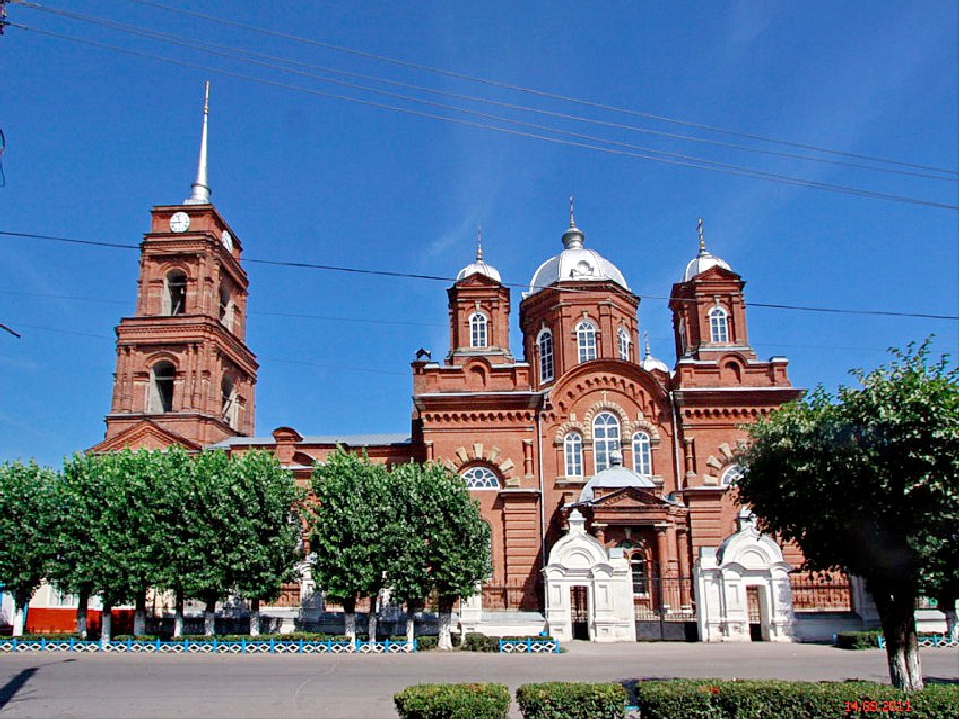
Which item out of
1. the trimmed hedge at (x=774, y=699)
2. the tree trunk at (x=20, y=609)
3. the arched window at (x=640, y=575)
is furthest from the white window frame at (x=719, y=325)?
the tree trunk at (x=20, y=609)

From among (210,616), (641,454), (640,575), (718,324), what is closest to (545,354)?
(641,454)

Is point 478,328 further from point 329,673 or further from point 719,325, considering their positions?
point 329,673

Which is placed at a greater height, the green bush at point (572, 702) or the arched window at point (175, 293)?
the arched window at point (175, 293)

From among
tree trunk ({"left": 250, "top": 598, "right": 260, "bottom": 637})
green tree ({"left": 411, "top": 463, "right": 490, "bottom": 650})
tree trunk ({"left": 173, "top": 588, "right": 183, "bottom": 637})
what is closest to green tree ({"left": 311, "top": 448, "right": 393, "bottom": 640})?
green tree ({"left": 411, "top": 463, "right": 490, "bottom": 650})

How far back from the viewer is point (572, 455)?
35500 millimetres

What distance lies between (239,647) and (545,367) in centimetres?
2050

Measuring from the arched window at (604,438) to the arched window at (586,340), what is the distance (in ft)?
14.3

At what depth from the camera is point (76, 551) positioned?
27984 mm

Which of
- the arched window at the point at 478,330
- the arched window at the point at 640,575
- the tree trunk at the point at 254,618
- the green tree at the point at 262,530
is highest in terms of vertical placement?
→ the arched window at the point at 478,330

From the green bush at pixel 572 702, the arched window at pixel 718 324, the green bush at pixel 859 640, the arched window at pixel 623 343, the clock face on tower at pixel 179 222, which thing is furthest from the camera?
the clock face on tower at pixel 179 222

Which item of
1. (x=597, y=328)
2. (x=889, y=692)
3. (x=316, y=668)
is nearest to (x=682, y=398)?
(x=597, y=328)

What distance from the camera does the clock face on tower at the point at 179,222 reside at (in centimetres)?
4234

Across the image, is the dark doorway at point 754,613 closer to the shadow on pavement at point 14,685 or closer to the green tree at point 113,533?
the green tree at point 113,533

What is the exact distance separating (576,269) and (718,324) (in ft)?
24.5
